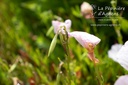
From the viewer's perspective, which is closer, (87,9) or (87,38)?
(87,38)

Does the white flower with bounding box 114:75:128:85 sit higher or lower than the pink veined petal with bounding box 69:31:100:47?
lower

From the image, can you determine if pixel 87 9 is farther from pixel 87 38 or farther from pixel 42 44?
pixel 42 44

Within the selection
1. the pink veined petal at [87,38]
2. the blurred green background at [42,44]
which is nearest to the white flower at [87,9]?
the blurred green background at [42,44]

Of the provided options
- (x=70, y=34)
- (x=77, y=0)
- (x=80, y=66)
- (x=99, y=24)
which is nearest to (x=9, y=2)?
(x=77, y=0)

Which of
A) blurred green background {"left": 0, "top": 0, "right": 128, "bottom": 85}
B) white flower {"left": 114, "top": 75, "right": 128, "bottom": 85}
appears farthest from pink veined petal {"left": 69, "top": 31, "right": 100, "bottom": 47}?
blurred green background {"left": 0, "top": 0, "right": 128, "bottom": 85}

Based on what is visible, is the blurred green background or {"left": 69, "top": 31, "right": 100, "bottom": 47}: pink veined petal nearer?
{"left": 69, "top": 31, "right": 100, "bottom": 47}: pink veined petal

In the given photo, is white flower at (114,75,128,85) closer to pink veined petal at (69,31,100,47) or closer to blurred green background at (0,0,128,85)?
pink veined petal at (69,31,100,47)

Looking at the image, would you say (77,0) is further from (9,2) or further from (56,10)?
(9,2)

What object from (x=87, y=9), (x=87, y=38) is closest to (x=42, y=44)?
(x=87, y=9)
